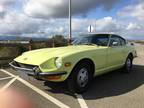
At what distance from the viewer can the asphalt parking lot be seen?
4.62 m

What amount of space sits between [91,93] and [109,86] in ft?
2.96

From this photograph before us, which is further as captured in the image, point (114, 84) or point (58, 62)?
point (114, 84)

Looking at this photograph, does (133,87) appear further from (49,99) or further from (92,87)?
(49,99)

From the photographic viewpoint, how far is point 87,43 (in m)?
6.58

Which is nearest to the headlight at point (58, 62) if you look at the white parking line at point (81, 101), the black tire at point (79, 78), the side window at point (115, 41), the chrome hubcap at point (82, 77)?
the black tire at point (79, 78)

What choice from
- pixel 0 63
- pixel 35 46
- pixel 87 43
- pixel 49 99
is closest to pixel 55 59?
pixel 49 99

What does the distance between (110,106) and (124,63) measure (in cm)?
333

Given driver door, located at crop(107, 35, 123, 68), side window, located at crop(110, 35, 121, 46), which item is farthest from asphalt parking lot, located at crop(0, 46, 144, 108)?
side window, located at crop(110, 35, 121, 46)

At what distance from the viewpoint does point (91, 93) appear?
545 centimetres

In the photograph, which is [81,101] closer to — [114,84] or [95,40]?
[114,84]

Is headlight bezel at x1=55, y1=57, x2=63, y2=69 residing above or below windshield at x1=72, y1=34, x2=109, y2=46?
below

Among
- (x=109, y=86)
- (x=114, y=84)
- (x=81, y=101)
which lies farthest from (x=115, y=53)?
(x=81, y=101)

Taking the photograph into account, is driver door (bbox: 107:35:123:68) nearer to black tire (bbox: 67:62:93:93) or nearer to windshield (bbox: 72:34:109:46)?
windshield (bbox: 72:34:109:46)

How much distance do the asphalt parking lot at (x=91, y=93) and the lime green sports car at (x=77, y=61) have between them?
1.12 ft
